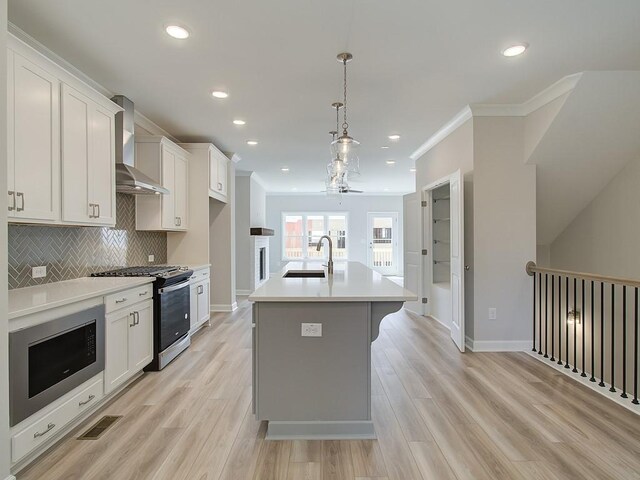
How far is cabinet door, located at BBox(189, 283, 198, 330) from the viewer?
13.9 feet

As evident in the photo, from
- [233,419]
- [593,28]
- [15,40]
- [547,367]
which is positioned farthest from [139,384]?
[593,28]

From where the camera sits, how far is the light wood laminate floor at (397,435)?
1923mm

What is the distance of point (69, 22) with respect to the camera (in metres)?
2.37

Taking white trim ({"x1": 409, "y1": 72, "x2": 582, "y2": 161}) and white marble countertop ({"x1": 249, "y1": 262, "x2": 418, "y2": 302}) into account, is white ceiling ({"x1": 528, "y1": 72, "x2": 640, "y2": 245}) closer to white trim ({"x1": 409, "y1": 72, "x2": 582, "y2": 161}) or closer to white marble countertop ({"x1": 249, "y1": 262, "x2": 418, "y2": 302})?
white trim ({"x1": 409, "y1": 72, "x2": 582, "y2": 161})

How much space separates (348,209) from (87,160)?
28.5ft

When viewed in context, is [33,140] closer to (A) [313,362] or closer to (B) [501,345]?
(A) [313,362]

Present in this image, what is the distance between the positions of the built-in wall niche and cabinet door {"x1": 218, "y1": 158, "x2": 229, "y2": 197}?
3.41 meters

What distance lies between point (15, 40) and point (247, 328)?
380 centimetres

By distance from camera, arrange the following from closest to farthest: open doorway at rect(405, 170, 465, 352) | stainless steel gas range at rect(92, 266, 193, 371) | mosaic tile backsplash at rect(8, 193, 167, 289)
→ mosaic tile backsplash at rect(8, 193, 167, 289) → stainless steel gas range at rect(92, 266, 193, 371) → open doorway at rect(405, 170, 465, 352)

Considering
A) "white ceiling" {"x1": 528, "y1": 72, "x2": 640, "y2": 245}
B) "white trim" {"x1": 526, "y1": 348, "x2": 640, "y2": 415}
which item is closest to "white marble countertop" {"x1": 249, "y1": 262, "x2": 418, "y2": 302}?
"white trim" {"x1": 526, "y1": 348, "x2": 640, "y2": 415}

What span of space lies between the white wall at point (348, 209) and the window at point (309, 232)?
0.52ft

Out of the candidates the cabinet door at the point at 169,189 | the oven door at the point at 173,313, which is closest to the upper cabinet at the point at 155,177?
the cabinet door at the point at 169,189

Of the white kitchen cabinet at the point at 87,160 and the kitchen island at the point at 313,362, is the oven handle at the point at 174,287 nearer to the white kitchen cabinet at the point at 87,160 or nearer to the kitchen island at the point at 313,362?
the white kitchen cabinet at the point at 87,160

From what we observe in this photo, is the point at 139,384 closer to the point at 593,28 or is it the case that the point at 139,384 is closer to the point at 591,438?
the point at 591,438
